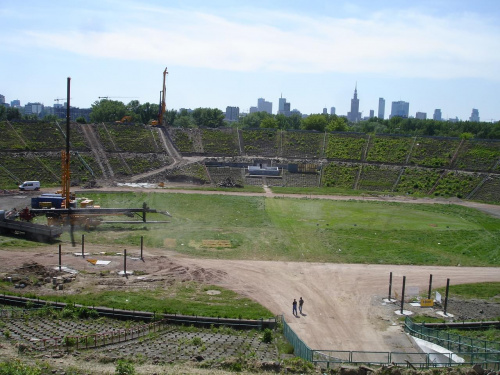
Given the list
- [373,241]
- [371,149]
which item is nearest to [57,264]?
[373,241]

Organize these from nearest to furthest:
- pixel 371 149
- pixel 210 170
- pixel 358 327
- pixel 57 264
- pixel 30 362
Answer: pixel 30 362 → pixel 358 327 → pixel 57 264 → pixel 210 170 → pixel 371 149

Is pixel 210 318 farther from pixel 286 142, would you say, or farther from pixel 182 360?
pixel 286 142

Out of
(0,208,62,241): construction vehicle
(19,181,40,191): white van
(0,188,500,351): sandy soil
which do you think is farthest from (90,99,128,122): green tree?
(0,188,500,351): sandy soil

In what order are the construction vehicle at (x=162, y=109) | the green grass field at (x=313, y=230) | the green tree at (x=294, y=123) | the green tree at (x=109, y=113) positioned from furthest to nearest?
the green tree at (x=294, y=123) → the green tree at (x=109, y=113) → the construction vehicle at (x=162, y=109) → the green grass field at (x=313, y=230)

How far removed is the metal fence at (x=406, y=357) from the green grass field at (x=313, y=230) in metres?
15.9

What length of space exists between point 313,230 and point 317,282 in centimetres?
1403

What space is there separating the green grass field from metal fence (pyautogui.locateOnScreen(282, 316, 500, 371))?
15.9m

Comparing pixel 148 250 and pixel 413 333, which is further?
pixel 148 250

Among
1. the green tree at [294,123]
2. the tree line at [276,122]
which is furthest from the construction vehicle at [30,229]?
the green tree at [294,123]

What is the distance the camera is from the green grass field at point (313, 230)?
40.8 metres

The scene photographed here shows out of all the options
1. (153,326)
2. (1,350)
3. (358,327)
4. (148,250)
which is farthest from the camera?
(148,250)

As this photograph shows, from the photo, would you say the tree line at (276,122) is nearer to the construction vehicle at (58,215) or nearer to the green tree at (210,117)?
the green tree at (210,117)

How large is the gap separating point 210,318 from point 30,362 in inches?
390

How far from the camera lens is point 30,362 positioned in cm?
1856
